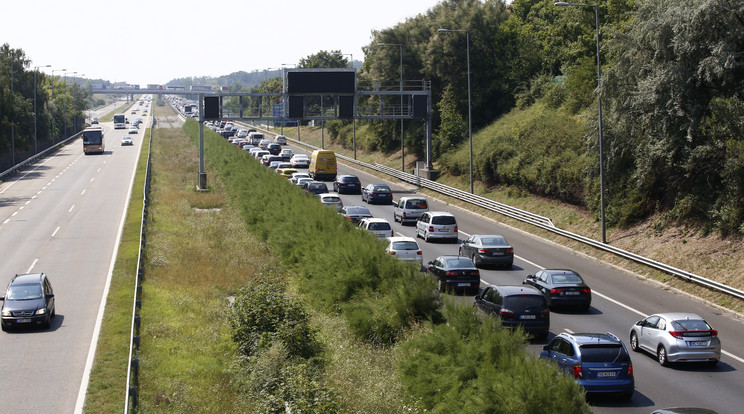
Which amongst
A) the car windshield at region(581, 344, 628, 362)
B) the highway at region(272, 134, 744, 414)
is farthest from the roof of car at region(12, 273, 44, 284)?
the car windshield at region(581, 344, 628, 362)

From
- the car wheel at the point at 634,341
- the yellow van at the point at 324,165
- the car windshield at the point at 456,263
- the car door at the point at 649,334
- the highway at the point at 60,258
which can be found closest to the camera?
the highway at the point at 60,258

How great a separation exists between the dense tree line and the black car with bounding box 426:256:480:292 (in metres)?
62.0

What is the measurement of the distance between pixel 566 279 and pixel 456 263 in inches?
157

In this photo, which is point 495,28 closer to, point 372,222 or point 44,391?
point 372,222

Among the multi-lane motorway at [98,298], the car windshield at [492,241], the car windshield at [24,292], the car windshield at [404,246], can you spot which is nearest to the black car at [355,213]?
the multi-lane motorway at [98,298]

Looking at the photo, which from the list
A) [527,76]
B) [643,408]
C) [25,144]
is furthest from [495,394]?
[25,144]

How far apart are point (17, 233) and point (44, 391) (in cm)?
2688

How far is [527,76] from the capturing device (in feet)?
222

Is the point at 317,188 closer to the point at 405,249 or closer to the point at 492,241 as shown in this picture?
the point at 492,241

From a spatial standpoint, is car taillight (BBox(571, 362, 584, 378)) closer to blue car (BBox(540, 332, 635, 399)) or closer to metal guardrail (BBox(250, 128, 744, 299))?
blue car (BBox(540, 332, 635, 399))

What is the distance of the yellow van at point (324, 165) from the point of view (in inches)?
2640

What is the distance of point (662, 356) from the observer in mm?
20609

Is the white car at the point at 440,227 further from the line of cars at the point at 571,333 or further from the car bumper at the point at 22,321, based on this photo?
the car bumper at the point at 22,321

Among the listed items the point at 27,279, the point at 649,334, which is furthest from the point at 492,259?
the point at 27,279
